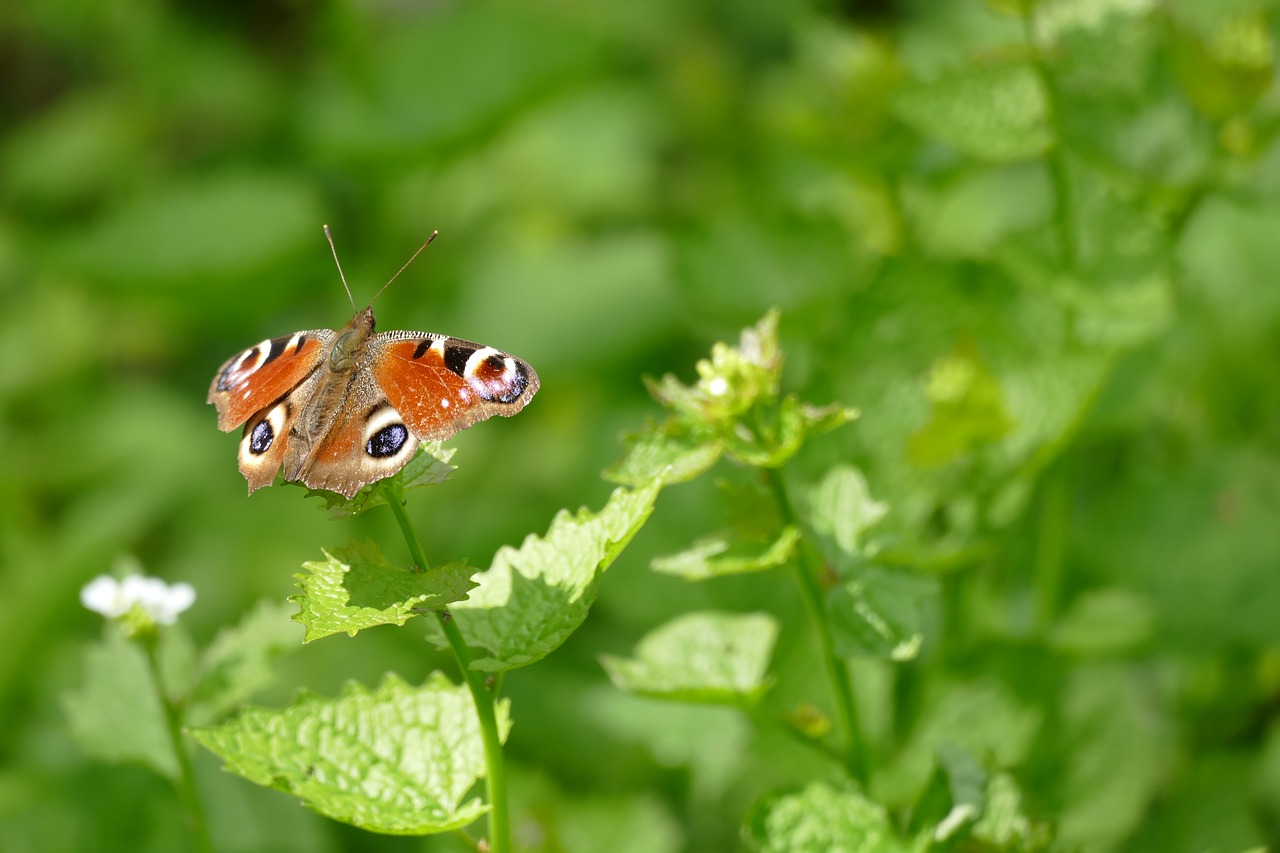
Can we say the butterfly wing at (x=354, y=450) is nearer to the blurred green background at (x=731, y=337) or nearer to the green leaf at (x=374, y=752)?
the green leaf at (x=374, y=752)

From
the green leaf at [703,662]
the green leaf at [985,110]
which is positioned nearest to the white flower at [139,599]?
the green leaf at [703,662]

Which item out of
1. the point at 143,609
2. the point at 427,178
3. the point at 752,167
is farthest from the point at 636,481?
the point at 752,167

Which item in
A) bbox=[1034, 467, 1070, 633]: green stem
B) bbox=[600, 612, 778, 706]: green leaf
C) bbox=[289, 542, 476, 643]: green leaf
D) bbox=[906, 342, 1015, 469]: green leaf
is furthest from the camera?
bbox=[1034, 467, 1070, 633]: green stem

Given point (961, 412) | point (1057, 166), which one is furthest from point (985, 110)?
point (961, 412)

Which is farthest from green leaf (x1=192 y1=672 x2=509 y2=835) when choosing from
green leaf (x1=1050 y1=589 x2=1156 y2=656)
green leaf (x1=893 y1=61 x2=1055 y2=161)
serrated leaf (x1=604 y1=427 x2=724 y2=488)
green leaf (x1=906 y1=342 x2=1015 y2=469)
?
green leaf (x1=893 y1=61 x2=1055 y2=161)

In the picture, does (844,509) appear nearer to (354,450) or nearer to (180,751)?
(354,450)

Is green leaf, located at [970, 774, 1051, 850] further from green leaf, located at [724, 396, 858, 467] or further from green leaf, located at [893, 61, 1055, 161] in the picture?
green leaf, located at [893, 61, 1055, 161]
